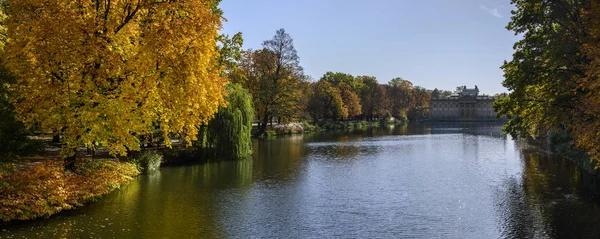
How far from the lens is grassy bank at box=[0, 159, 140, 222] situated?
16.4 m

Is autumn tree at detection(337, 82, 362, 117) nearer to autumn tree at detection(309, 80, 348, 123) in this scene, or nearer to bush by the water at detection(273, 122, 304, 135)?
autumn tree at detection(309, 80, 348, 123)

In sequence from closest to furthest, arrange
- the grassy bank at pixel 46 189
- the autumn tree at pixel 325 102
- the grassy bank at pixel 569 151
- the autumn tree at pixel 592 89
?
1. the grassy bank at pixel 46 189
2. the autumn tree at pixel 592 89
3. the grassy bank at pixel 569 151
4. the autumn tree at pixel 325 102

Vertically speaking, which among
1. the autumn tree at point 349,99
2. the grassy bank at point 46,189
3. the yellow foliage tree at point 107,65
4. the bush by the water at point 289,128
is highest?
the autumn tree at point 349,99

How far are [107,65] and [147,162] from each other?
1091cm

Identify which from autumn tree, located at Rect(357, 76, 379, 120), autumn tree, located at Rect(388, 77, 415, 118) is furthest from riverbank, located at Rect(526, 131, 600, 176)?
autumn tree, located at Rect(388, 77, 415, 118)

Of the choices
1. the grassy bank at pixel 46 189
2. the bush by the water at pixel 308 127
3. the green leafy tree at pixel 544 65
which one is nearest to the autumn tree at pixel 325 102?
the bush by the water at pixel 308 127

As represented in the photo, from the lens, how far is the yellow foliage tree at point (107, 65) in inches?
716

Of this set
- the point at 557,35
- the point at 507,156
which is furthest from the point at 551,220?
the point at 507,156

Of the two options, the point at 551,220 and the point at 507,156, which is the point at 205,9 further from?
the point at 507,156

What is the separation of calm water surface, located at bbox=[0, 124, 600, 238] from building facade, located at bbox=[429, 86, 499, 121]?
155m

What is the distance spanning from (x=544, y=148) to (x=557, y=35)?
78.8 ft

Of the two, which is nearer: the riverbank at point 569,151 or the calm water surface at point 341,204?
the calm water surface at point 341,204

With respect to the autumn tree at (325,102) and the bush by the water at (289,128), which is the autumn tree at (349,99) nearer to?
the autumn tree at (325,102)

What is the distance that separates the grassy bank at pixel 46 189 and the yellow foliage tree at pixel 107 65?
1.39 meters
